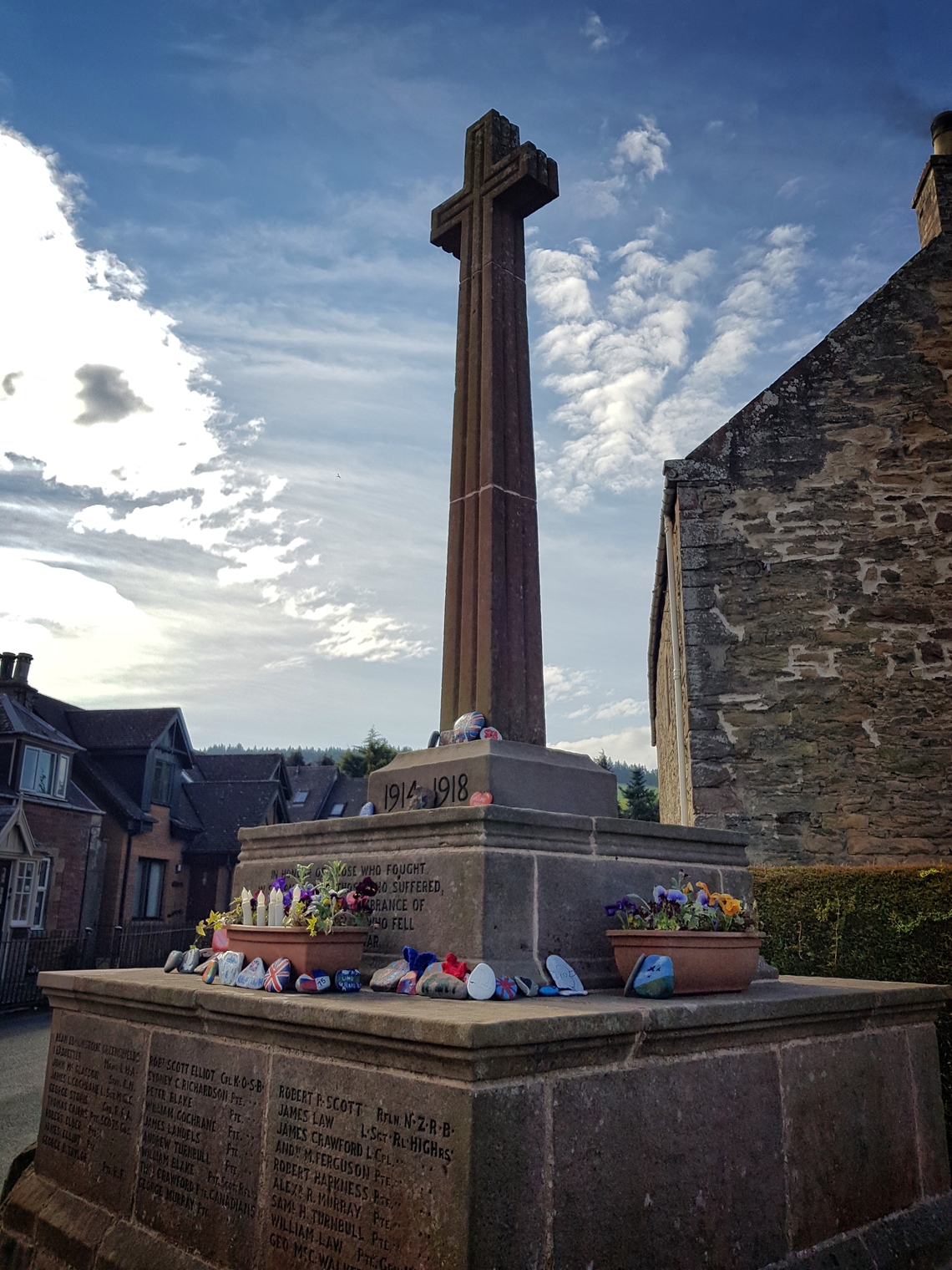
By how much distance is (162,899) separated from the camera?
2761 centimetres

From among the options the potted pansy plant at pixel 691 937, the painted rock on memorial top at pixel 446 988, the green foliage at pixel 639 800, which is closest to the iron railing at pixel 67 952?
the painted rock on memorial top at pixel 446 988

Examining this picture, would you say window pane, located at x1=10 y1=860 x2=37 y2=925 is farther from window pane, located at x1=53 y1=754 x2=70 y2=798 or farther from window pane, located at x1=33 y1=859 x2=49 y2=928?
window pane, located at x1=53 y1=754 x2=70 y2=798

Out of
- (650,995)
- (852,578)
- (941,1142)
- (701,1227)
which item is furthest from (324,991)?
(852,578)

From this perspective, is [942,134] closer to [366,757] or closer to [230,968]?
[230,968]

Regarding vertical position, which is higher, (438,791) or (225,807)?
(225,807)

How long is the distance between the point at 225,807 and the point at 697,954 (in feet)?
93.6

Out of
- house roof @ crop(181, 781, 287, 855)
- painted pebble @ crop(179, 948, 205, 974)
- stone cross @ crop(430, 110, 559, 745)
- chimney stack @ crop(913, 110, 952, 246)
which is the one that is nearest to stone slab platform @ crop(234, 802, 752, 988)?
stone cross @ crop(430, 110, 559, 745)

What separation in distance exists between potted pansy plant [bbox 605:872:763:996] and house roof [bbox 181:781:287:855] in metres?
25.9

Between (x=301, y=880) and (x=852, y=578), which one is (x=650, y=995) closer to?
(x=301, y=880)

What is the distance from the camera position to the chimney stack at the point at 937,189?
1176cm

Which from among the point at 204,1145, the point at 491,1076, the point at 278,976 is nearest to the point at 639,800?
the point at 278,976

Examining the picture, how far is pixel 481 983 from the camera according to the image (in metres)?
3.82

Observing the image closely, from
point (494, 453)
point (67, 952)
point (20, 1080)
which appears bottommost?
point (20, 1080)

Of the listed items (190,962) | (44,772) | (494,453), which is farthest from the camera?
(44,772)
